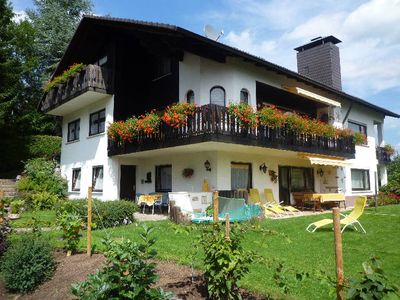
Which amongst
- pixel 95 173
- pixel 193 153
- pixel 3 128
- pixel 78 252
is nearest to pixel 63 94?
pixel 95 173

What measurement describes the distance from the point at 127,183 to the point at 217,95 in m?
7.34

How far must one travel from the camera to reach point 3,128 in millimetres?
25031

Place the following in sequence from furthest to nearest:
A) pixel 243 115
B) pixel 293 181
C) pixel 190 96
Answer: pixel 293 181 → pixel 190 96 → pixel 243 115

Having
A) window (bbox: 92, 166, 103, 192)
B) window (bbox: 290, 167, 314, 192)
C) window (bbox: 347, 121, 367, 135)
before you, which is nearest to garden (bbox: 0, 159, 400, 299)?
window (bbox: 92, 166, 103, 192)

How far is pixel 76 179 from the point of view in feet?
74.1

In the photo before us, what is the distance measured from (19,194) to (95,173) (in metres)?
4.20

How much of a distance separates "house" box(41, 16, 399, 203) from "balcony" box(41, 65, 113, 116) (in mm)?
59

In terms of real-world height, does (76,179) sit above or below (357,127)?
below

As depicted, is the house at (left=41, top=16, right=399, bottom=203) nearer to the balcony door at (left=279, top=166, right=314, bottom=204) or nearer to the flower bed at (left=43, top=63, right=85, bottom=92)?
the balcony door at (left=279, top=166, right=314, bottom=204)

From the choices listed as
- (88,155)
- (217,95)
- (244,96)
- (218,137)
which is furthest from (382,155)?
(88,155)

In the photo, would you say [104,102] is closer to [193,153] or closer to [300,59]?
[193,153]

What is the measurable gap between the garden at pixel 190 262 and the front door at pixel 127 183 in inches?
273

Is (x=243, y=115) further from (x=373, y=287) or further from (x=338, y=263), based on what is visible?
(x=373, y=287)

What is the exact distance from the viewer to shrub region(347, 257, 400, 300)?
10.9 feet
